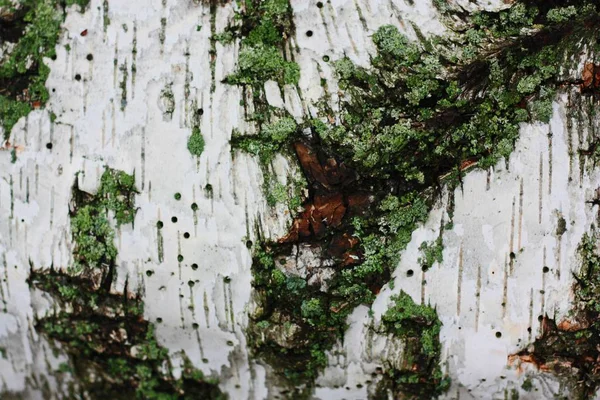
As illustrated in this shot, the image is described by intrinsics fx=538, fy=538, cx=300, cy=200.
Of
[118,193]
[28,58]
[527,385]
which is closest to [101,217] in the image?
[118,193]

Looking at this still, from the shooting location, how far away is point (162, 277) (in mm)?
3910

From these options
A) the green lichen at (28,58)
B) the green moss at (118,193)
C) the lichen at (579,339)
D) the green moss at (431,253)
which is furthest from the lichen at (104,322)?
the lichen at (579,339)

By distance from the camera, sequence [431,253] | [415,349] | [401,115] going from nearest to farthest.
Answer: [401,115], [431,253], [415,349]

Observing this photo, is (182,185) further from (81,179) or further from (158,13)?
(158,13)

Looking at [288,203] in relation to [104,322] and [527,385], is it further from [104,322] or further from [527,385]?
[527,385]

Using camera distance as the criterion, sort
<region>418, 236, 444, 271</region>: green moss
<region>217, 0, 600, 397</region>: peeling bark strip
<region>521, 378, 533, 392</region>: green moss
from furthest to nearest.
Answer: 1. <region>521, 378, 533, 392</region>: green moss
2. <region>418, 236, 444, 271</region>: green moss
3. <region>217, 0, 600, 397</region>: peeling bark strip

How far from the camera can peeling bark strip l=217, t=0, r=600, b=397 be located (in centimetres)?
368

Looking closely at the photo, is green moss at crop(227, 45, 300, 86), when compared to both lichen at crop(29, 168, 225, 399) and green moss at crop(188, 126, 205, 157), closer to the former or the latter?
green moss at crop(188, 126, 205, 157)

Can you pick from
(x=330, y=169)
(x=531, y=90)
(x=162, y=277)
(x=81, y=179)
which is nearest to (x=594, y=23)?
(x=531, y=90)

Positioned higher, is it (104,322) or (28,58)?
(28,58)

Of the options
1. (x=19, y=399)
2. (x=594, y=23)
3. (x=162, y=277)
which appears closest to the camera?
(x=594, y=23)

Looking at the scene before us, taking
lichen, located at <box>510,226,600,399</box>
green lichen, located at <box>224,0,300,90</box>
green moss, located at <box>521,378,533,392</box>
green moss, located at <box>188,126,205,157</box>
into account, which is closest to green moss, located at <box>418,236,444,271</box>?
lichen, located at <box>510,226,600,399</box>

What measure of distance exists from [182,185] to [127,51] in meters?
1.03

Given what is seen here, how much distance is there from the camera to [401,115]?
12.1ft
